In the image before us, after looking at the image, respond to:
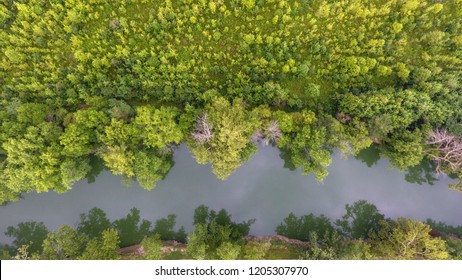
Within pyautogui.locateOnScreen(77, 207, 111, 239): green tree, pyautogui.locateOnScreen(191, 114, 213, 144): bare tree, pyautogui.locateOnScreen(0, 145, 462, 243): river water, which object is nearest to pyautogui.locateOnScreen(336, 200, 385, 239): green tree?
pyautogui.locateOnScreen(0, 145, 462, 243): river water

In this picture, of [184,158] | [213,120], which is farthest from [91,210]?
[213,120]

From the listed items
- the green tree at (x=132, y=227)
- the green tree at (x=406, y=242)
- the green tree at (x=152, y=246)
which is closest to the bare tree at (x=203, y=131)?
the green tree at (x=152, y=246)

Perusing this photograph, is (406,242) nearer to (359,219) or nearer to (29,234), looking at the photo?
(359,219)

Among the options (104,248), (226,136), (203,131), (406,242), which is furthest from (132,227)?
(406,242)

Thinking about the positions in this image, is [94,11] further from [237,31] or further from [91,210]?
[91,210]

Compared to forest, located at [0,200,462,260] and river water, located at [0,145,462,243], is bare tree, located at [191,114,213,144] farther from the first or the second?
forest, located at [0,200,462,260]
